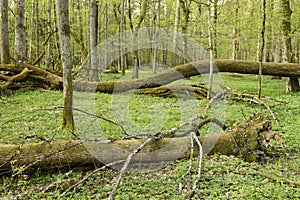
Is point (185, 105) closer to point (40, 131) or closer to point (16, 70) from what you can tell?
point (40, 131)

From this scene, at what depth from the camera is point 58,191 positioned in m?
4.30

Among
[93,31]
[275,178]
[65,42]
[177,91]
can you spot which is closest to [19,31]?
[93,31]

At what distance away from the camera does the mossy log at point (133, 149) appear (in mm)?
4840

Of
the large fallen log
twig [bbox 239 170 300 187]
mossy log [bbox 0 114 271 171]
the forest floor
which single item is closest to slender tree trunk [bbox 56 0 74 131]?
the forest floor

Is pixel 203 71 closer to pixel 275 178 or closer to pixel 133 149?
pixel 133 149

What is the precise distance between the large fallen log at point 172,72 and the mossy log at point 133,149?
20.5ft

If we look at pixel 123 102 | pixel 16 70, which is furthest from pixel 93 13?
pixel 123 102

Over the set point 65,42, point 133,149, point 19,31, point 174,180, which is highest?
point 19,31

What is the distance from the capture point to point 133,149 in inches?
204

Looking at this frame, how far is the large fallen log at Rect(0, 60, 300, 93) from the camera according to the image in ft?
38.7

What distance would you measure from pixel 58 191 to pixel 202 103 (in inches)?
282

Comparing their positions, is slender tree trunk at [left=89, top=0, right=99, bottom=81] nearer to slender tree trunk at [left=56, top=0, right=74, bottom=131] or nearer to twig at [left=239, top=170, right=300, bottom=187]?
slender tree trunk at [left=56, top=0, right=74, bottom=131]

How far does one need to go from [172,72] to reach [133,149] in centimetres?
748

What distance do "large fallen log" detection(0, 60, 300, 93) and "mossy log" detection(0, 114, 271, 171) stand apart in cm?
624
